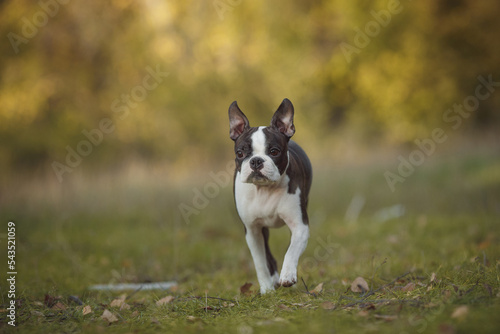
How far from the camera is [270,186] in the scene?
14.3 ft

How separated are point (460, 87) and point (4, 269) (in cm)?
2071

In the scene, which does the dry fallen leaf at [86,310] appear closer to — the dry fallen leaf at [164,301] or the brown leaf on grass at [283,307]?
the dry fallen leaf at [164,301]

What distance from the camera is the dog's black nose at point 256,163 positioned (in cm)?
401

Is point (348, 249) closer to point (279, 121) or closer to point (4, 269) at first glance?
point (279, 121)

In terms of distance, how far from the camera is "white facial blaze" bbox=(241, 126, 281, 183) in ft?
13.1

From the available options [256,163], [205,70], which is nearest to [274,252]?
[256,163]

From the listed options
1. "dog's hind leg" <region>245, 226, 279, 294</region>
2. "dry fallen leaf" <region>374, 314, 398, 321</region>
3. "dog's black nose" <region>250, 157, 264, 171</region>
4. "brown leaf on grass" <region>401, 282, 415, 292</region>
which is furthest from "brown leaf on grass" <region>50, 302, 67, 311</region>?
"brown leaf on grass" <region>401, 282, 415, 292</region>

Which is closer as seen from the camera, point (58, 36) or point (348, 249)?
point (348, 249)

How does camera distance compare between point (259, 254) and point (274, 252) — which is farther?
point (274, 252)

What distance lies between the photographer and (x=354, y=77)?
24797 mm

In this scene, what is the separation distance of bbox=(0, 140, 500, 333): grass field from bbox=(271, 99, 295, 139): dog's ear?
132cm

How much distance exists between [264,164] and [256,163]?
63 mm

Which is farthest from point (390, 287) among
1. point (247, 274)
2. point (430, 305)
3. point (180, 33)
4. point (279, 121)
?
point (180, 33)

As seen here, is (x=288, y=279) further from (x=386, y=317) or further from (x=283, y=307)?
(x=386, y=317)
